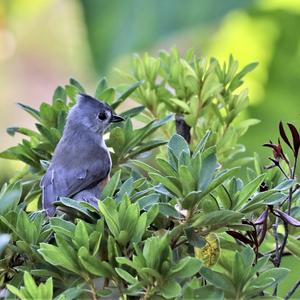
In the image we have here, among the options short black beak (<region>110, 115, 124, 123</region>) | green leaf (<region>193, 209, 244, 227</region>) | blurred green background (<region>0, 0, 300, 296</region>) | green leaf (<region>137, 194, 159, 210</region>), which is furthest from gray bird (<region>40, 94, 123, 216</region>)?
green leaf (<region>193, 209, 244, 227</region>)

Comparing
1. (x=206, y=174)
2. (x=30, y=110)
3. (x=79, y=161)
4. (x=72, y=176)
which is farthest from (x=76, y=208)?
(x=79, y=161)

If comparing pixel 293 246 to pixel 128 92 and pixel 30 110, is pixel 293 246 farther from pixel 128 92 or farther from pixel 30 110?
pixel 30 110

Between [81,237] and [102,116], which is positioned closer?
[81,237]

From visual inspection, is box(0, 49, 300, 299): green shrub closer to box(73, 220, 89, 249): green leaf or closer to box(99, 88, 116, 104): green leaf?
box(73, 220, 89, 249): green leaf

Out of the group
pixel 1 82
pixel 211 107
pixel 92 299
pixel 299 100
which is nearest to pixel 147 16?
pixel 299 100

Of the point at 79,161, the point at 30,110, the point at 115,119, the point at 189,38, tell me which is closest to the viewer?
the point at 30,110

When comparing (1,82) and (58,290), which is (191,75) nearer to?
(58,290)

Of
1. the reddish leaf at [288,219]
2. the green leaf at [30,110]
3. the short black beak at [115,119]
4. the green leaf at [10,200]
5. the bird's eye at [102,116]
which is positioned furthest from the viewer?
the bird's eye at [102,116]

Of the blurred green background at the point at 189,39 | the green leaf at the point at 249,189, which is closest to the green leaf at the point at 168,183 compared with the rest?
the green leaf at the point at 249,189

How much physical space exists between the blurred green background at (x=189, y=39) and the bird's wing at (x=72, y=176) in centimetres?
29

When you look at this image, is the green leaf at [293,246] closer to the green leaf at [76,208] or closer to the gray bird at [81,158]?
the green leaf at [76,208]

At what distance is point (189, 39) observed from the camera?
395cm

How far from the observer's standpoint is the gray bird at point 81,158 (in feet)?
5.55

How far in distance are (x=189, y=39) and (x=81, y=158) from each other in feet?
6.44
